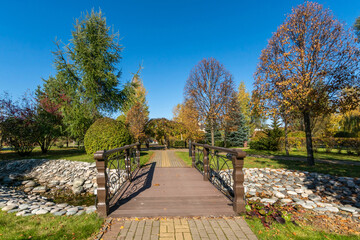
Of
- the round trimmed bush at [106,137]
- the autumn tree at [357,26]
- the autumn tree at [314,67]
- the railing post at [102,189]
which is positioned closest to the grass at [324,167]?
the autumn tree at [314,67]

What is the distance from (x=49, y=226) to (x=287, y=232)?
4.05 metres

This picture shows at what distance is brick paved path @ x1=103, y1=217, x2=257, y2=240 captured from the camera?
2.57 metres

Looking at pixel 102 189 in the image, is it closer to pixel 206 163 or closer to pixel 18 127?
pixel 206 163

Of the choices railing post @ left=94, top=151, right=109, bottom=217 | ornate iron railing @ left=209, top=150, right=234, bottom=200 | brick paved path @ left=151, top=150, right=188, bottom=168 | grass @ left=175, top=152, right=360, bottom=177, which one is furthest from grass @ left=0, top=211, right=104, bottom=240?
grass @ left=175, top=152, right=360, bottom=177

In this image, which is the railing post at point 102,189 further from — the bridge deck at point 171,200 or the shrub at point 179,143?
the shrub at point 179,143

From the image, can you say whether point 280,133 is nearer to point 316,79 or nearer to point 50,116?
point 316,79

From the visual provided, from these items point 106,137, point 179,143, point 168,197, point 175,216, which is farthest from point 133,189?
point 179,143

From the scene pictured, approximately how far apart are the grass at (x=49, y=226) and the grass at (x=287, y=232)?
262 centimetres

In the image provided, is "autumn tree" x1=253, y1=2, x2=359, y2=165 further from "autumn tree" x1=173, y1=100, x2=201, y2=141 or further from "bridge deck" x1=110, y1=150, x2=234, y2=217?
"autumn tree" x1=173, y1=100, x2=201, y2=141

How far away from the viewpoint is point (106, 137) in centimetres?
957

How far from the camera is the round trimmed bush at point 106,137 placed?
9.51 meters

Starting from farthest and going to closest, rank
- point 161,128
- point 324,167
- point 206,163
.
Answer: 1. point 161,128
2. point 324,167
3. point 206,163

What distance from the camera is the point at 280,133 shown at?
16.8 m

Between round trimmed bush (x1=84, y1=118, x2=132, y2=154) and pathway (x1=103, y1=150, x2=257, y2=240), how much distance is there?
527cm
